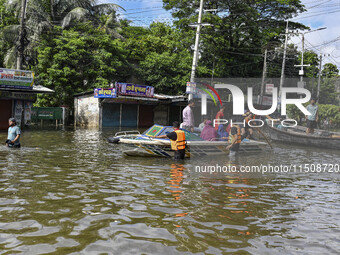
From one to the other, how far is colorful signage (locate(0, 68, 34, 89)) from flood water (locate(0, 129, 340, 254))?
12.9 meters

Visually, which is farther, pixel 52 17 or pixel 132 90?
pixel 52 17

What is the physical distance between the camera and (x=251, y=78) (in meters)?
42.1

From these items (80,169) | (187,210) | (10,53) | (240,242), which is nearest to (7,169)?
(80,169)

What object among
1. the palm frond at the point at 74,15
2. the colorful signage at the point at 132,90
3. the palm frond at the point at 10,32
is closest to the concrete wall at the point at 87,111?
the colorful signage at the point at 132,90

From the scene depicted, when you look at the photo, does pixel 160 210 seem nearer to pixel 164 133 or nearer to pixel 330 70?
pixel 164 133

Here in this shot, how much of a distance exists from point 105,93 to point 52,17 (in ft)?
43.9

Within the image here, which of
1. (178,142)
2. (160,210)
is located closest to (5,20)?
(178,142)

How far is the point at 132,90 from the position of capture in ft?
95.6

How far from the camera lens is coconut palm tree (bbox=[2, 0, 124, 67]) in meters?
30.5

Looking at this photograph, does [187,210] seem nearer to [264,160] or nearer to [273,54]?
[264,160]

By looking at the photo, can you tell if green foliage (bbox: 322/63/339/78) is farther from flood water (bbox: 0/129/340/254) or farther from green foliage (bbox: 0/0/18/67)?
flood water (bbox: 0/129/340/254)

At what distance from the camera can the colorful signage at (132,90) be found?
28.1 m

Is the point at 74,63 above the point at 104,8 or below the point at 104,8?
below

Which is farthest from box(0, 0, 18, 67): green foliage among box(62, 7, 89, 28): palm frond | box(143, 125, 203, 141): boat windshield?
box(143, 125, 203, 141): boat windshield
